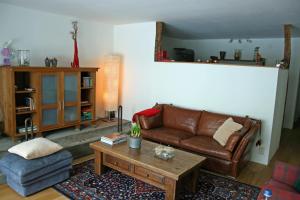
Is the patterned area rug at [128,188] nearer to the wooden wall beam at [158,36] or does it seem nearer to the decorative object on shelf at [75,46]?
the decorative object on shelf at [75,46]

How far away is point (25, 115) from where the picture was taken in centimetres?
411

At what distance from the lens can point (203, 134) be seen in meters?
4.04

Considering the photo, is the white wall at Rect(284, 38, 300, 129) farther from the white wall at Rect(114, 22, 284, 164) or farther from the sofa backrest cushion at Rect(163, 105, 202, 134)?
the sofa backrest cushion at Rect(163, 105, 202, 134)

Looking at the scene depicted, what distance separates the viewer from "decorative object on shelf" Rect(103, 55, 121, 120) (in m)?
5.25

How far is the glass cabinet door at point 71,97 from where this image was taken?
4305mm

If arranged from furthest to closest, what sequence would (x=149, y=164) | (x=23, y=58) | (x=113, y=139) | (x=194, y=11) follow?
(x=23, y=58), (x=194, y=11), (x=113, y=139), (x=149, y=164)

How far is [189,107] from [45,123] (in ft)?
8.50

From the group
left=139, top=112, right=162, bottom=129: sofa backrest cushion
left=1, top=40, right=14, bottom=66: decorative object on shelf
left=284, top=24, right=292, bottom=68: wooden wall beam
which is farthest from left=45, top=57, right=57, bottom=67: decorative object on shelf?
left=284, top=24, right=292, bottom=68: wooden wall beam

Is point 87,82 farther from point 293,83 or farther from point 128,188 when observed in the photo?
point 293,83

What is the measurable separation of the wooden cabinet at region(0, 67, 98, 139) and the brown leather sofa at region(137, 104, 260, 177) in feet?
4.21

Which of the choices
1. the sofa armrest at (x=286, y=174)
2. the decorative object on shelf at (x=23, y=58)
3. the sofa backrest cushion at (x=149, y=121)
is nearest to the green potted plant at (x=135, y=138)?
the sofa backrest cushion at (x=149, y=121)

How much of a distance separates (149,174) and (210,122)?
66.4 inches

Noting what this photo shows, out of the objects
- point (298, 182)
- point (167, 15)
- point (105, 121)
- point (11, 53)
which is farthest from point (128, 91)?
point (298, 182)

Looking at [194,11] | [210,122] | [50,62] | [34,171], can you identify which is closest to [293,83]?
[210,122]
